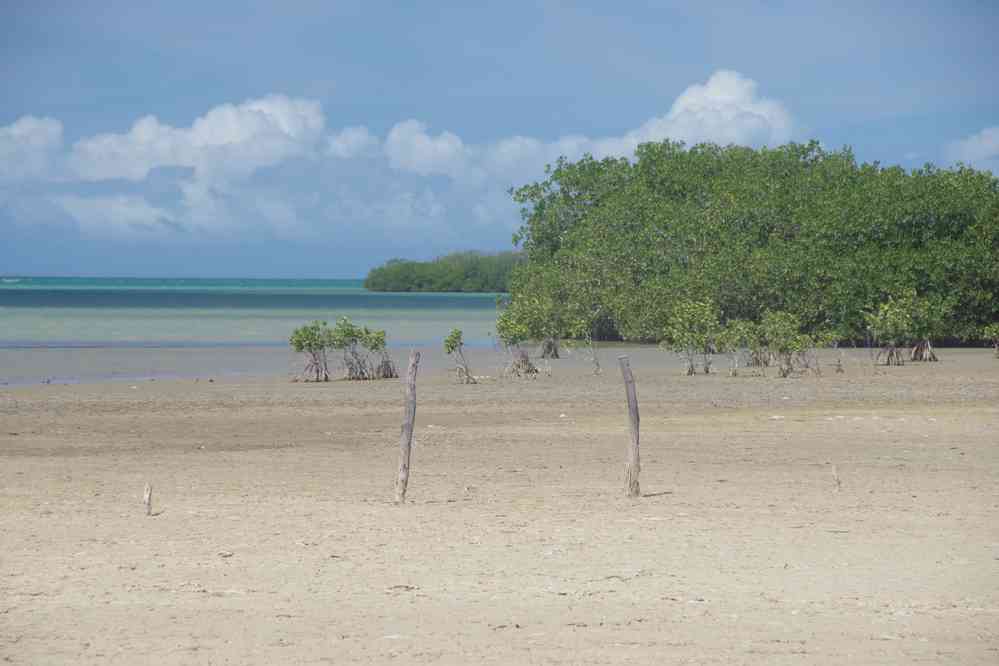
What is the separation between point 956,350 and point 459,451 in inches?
1081

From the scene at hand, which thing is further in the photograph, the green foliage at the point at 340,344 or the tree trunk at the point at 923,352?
the tree trunk at the point at 923,352

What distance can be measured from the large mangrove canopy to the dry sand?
15376 mm

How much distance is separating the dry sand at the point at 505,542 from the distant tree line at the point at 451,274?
5326 inches

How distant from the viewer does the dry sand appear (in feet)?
27.0

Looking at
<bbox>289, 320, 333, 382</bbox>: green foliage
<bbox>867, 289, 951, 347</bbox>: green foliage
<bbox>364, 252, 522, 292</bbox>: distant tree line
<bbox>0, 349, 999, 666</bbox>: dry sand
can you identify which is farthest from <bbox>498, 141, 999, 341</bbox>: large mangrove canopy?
<bbox>364, 252, 522, 292</bbox>: distant tree line

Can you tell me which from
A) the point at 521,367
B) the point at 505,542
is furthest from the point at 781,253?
the point at 505,542

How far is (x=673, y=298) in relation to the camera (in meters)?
40.6

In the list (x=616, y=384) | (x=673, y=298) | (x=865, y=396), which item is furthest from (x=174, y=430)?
(x=673, y=298)

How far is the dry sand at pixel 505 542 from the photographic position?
823 centimetres

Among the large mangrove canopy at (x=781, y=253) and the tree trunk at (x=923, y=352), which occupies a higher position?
the large mangrove canopy at (x=781, y=253)

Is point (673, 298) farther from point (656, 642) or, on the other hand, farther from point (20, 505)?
point (656, 642)

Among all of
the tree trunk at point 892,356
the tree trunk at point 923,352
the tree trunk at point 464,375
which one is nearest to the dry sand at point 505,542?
the tree trunk at point 464,375

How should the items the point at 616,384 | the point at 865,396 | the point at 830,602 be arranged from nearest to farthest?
the point at 830,602 < the point at 865,396 < the point at 616,384

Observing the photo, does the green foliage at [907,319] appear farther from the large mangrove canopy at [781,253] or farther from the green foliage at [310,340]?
the green foliage at [310,340]
